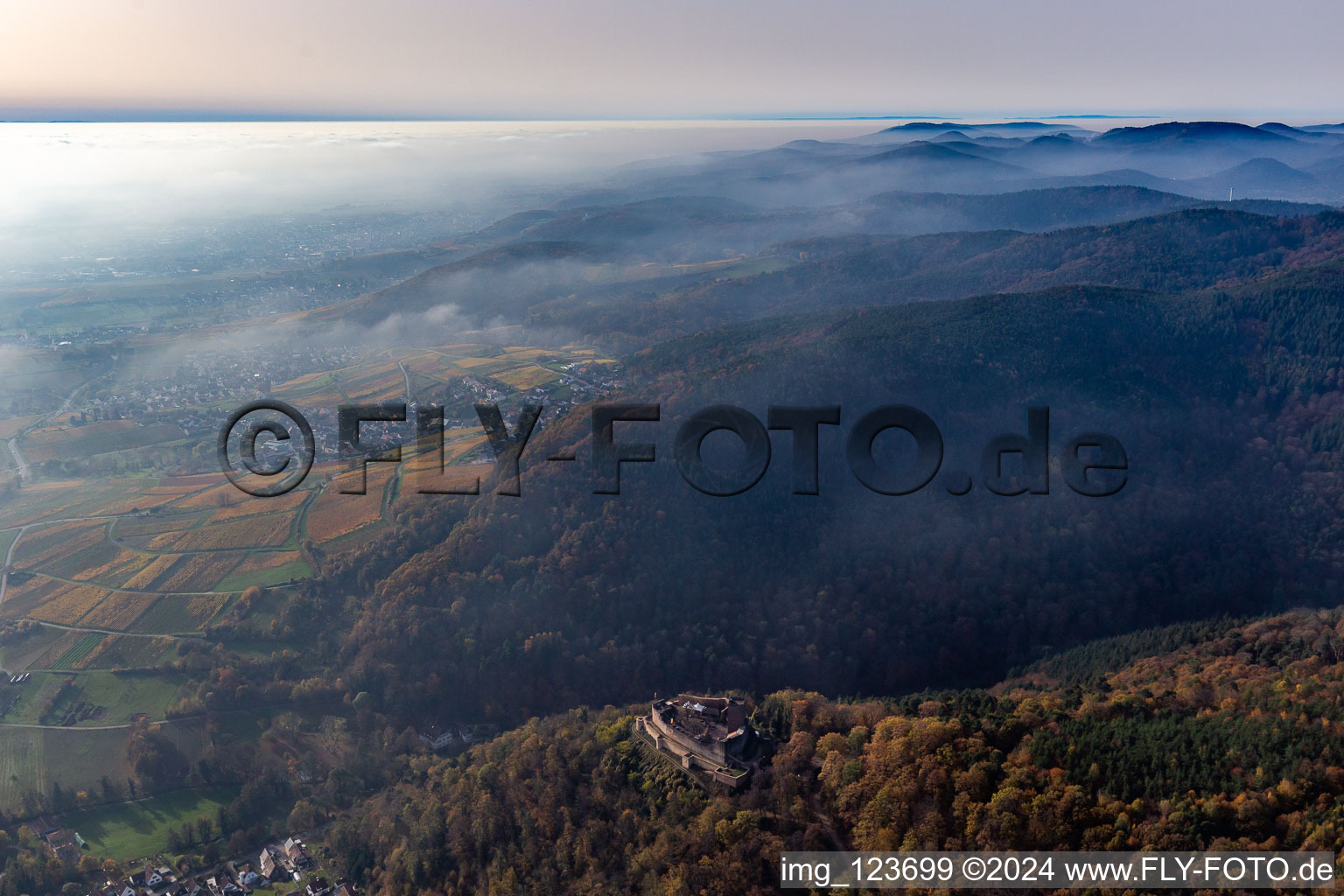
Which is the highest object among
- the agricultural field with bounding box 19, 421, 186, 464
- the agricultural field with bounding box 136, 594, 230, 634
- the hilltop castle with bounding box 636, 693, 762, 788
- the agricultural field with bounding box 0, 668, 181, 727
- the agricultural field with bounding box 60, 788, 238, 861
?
the agricultural field with bounding box 19, 421, 186, 464

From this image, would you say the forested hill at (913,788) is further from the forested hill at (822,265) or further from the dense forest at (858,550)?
the forested hill at (822,265)

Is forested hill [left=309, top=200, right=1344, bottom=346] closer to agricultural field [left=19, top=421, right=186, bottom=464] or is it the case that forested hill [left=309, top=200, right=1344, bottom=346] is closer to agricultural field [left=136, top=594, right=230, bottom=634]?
agricultural field [left=19, top=421, right=186, bottom=464]

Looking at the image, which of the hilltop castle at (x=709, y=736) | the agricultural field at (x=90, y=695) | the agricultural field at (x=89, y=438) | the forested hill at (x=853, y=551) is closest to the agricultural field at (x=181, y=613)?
the agricultural field at (x=90, y=695)

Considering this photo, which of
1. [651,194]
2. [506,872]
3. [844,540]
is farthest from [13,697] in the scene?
[651,194]

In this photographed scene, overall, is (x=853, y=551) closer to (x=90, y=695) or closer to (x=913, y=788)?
(x=913, y=788)

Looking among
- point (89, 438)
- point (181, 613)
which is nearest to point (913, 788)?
point (181, 613)

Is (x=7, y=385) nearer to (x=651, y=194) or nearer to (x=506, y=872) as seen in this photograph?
(x=506, y=872)

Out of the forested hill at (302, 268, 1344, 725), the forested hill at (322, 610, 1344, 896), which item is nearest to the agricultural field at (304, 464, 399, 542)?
the forested hill at (302, 268, 1344, 725)

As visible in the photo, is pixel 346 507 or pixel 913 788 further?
pixel 346 507

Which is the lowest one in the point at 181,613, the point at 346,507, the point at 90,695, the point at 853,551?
the point at 90,695

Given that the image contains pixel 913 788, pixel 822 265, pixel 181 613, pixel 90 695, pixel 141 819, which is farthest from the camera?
pixel 822 265
